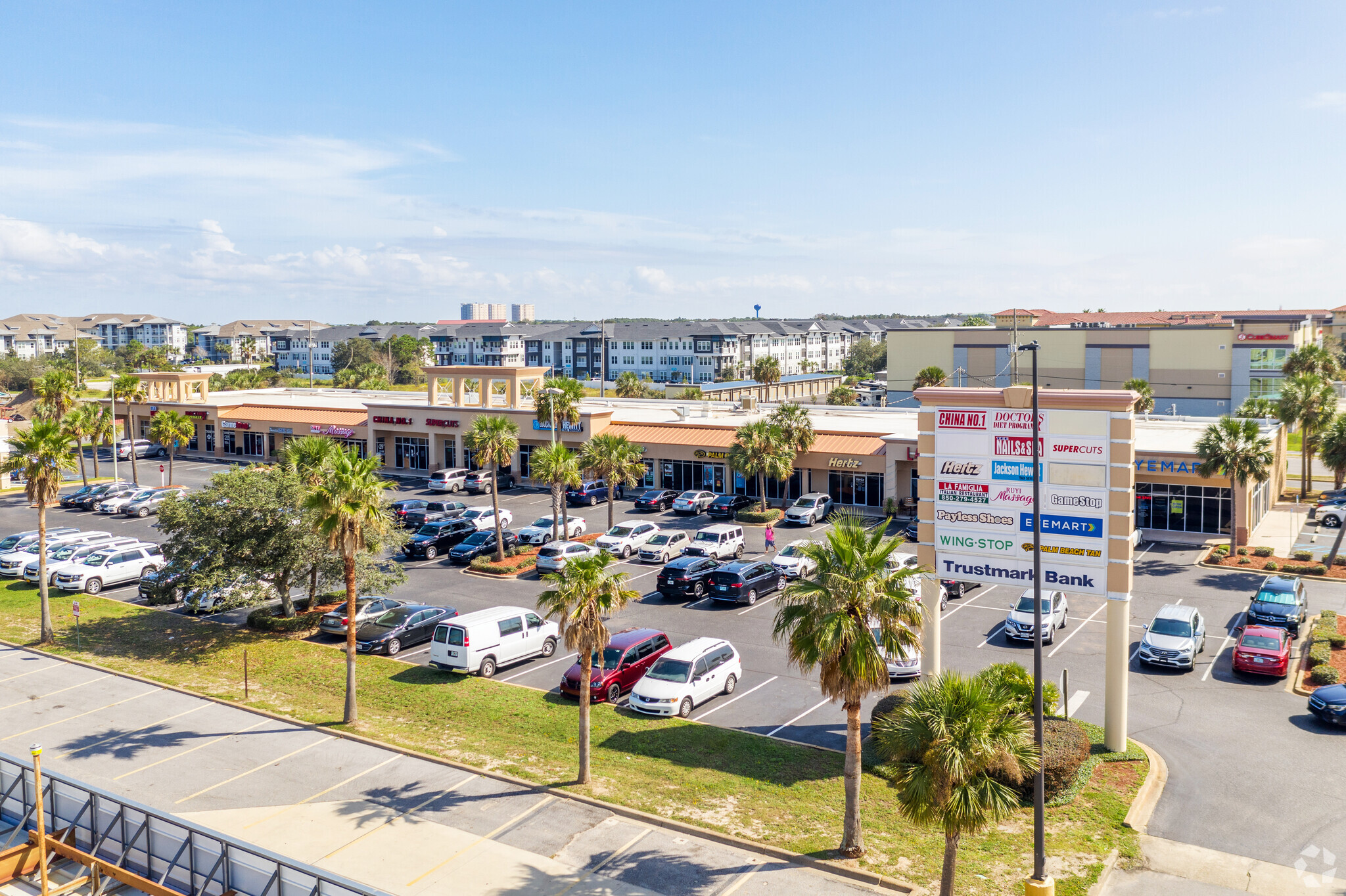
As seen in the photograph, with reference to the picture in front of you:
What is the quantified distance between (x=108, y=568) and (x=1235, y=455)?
161ft

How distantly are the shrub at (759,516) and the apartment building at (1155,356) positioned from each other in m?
46.3

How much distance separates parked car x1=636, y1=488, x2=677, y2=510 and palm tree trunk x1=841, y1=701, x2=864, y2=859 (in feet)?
123

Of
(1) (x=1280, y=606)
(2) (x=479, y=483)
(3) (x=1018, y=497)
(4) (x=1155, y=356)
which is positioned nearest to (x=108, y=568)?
(2) (x=479, y=483)

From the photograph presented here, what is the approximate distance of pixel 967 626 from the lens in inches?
1383

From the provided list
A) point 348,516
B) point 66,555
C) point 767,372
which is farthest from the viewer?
point 767,372

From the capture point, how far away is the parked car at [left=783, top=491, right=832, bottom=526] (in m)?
52.3

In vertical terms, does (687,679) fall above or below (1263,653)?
above

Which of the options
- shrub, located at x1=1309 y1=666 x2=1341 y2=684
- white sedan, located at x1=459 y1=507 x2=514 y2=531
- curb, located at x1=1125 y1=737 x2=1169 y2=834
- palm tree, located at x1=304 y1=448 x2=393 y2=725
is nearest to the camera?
curb, located at x1=1125 y1=737 x2=1169 y2=834

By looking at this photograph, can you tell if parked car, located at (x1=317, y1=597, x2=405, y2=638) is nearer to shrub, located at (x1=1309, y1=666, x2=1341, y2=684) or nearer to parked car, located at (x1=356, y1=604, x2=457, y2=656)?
parked car, located at (x1=356, y1=604, x2=457, y2=656)

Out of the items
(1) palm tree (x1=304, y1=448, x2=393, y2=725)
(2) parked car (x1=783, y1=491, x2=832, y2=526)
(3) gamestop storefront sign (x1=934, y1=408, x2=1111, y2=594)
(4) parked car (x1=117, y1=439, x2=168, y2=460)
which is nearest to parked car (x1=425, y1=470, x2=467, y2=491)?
(2) parked car (x1=783, y1=491, x2=832, y2=526)

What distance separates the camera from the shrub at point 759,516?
5344cm

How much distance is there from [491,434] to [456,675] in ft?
62.1

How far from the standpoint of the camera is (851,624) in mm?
18266

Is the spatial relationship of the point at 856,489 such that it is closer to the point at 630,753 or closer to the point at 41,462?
the point at 630,753
